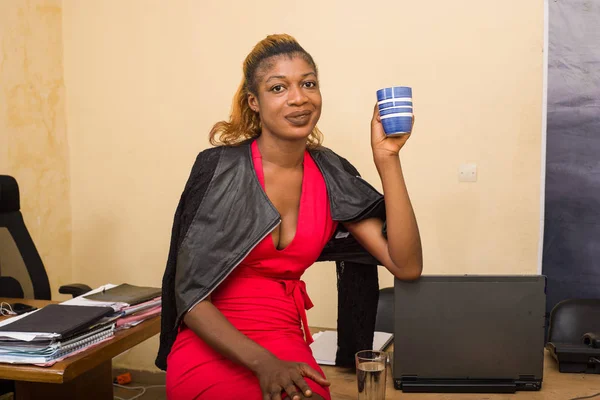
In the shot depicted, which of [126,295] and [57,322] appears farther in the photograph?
[126,295]

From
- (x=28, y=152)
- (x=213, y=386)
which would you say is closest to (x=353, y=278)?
(x=213, y=386)

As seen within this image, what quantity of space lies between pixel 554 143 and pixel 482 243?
1.75 ft

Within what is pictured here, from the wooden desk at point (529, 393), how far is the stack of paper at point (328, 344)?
93 mm

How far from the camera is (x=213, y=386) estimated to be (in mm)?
1410

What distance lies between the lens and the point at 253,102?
1.70 metres

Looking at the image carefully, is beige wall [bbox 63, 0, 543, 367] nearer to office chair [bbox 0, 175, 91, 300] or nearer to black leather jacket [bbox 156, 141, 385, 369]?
office chair [bbox 0, 175, 91, 300]

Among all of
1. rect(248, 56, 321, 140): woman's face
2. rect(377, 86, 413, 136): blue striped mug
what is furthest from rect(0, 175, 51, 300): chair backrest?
rect(377, 86, 413, 136): blue striped mug

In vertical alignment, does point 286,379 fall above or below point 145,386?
above

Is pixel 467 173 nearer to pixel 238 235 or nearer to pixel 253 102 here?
pixel 253 102

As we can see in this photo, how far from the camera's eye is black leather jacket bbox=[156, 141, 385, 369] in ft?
5.01

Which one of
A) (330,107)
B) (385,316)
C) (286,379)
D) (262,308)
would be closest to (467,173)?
(330,107)

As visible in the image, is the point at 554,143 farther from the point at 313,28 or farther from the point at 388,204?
the point at 388,204

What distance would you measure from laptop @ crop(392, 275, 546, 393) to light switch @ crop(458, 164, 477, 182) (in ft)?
4.84

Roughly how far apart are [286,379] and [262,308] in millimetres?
308
